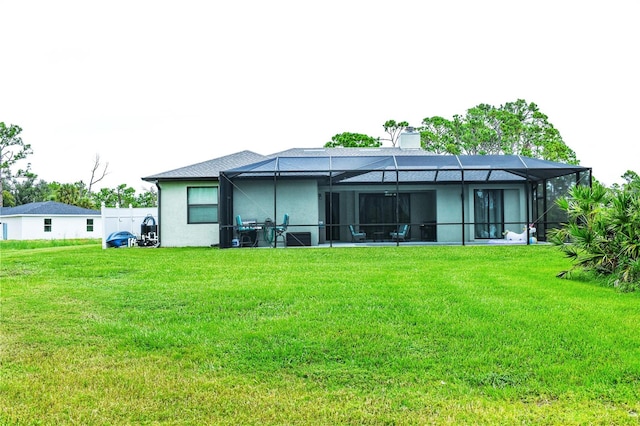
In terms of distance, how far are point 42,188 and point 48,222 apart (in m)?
14.7

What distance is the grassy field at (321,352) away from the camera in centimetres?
356

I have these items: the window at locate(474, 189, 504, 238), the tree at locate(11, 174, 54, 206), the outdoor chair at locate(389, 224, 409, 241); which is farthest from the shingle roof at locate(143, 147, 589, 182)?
the tree at locate(11, 174, 54, 206)

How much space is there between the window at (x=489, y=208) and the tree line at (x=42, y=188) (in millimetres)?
30310

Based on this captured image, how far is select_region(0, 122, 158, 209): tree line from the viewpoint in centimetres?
4119

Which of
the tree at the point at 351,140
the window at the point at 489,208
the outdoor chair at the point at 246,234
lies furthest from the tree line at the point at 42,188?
the window at the point at 489,208

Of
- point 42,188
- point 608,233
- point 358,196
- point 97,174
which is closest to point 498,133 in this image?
point 358,196

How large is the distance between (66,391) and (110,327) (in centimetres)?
168

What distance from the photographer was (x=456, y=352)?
4652mm

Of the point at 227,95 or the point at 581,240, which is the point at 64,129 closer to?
the point at 227,95

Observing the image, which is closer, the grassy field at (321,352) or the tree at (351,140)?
the grassy field at (321,352)

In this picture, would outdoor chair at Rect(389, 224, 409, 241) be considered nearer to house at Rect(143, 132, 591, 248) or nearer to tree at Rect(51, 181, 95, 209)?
house at Rect(143, 132, 591, 248)

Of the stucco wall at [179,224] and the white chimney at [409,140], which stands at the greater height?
the white chimney at [409,140]

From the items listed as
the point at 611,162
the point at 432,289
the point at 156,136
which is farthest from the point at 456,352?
the point at 156,136

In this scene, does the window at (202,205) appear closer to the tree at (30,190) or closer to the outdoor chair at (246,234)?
the outdoor chair at (246,234)
